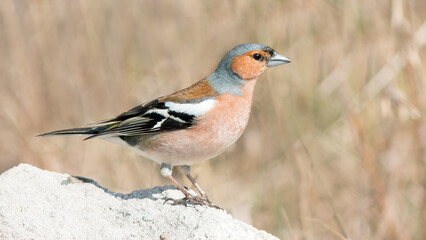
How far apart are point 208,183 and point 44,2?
3.03 m

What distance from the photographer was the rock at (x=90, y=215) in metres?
3.53

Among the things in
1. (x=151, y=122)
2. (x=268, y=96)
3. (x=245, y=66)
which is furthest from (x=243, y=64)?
(x=268, y=96)

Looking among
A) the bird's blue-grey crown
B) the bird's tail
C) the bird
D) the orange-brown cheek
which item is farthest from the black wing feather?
the orange-brown cheek

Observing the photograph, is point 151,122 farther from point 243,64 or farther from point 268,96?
point 268,96

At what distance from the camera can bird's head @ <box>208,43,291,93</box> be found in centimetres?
491

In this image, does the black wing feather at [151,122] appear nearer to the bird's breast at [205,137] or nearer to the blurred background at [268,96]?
the bird's breast at [205,137]

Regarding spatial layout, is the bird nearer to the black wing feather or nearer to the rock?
the black wing feather

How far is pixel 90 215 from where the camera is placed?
3.76 m

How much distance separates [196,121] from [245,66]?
2.02ft

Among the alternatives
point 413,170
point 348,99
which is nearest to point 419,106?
point 348,99

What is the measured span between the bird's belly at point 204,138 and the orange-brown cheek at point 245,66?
28 centimetres

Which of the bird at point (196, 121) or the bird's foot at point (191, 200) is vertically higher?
the bird at point (196, 121)

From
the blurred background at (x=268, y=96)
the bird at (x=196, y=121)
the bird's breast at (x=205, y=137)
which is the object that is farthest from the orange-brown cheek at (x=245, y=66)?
the blurred background at (x=268, y=96)

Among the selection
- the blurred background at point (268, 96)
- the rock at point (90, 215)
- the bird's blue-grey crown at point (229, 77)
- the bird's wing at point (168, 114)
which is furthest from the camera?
the blurred background at point (268, 96)
